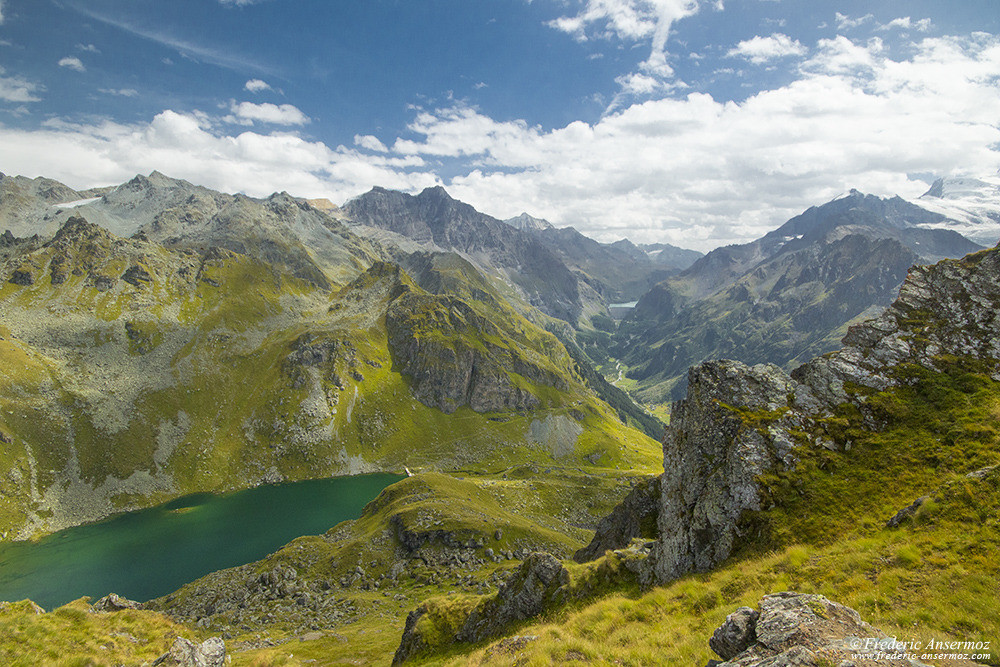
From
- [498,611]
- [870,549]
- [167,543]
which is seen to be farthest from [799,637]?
[167,543]

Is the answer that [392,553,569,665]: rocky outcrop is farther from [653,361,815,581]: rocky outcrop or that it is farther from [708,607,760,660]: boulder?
[708,607,760,660]: boulder

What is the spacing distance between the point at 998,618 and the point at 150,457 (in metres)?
208

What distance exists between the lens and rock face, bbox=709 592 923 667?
31.7 feet

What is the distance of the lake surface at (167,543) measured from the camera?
99894 millimetres

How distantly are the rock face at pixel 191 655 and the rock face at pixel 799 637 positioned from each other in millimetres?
23884

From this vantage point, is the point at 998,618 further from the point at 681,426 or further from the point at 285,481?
the point at 285,481

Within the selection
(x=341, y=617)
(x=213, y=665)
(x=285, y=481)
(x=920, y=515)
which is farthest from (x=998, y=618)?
(x=285, y=481)

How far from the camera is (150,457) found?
158 metres

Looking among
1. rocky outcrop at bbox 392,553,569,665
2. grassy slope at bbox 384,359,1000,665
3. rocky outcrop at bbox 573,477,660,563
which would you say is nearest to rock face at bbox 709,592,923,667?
grassy slope at bbox 384,359,1000,665

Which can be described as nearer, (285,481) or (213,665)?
(213,665)

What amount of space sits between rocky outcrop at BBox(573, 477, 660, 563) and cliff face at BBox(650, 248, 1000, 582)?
799 cm

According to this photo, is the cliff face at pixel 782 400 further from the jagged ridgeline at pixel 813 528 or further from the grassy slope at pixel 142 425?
the grassy slope at pixel 142 425

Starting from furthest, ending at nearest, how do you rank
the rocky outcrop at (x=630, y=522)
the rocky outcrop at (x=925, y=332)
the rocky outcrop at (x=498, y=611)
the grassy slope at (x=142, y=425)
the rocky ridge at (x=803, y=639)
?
1. the grassy slope at (x=142, y=425)
2. the rocky outcrop at (x=630, y=522)
3. the rocky outcrop at (x=498, y=611)
4. the rocky outcrop at (x=925, y=332)
5. the rocky ridge at (x=803, y=639)

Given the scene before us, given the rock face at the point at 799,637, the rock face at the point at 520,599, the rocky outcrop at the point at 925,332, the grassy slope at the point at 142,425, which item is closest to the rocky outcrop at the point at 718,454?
the rocky outcrop at the point at 925,332
